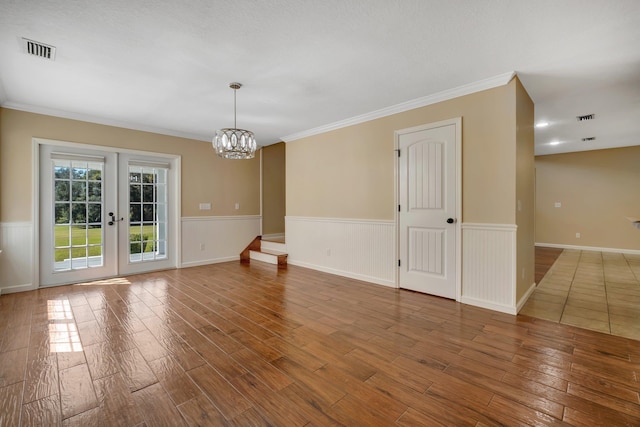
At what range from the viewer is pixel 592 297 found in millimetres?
3676

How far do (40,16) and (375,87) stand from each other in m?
3.04

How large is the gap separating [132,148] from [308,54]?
12.7ft

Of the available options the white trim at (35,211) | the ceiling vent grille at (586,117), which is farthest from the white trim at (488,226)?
the white trim at (35,211)

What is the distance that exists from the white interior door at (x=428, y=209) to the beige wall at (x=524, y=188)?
66 cm

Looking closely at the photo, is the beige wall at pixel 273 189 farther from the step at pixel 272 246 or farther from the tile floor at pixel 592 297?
the tile floor at pixel 592 297

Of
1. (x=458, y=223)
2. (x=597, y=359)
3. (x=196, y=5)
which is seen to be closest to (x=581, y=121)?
(x=458, y=223)

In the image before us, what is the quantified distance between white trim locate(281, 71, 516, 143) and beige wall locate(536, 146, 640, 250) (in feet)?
20.1

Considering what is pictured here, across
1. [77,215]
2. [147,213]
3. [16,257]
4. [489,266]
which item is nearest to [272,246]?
[147,213]

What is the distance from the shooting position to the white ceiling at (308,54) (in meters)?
2.08

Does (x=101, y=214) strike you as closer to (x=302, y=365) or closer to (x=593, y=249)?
(x=302, y=365)

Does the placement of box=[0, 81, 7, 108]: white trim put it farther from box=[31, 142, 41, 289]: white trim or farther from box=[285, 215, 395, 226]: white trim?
box=[285, 215, 395, 226]: white trim

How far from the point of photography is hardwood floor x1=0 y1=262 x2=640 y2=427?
1649mm

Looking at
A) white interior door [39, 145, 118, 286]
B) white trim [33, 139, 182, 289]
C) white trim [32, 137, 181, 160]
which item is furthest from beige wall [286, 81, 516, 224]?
white interior door [39, 145, 118, 286]

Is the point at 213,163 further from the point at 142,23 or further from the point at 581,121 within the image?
the point at 581,121
